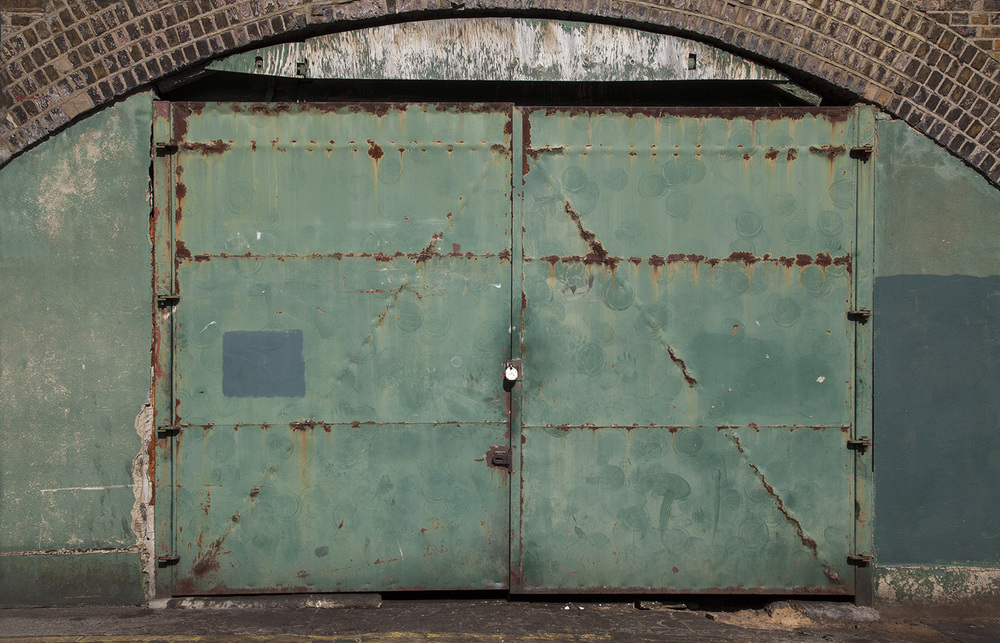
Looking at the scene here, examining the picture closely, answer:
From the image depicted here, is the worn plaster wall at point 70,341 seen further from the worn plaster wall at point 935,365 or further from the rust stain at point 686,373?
the worn plaster wall at point 935,365

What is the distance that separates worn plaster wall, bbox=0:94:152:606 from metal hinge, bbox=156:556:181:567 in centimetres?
17

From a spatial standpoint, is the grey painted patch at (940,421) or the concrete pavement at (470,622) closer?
the concrete pavement at (470,622)

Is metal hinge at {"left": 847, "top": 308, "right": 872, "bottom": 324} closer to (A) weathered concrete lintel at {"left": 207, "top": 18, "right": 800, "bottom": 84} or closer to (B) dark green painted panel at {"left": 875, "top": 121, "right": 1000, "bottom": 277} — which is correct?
(B) dark green painted panel at {"left": 875, "top": 121, "right": 1000, "bottom": 277}

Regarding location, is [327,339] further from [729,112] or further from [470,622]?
[729,112]

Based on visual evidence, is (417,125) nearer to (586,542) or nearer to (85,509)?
(586,542)

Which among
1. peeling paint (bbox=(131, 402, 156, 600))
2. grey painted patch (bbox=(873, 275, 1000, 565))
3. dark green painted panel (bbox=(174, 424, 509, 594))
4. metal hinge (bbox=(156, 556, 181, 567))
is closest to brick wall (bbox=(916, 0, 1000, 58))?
grey painted patch (bbox=(873, 275, 1000, 565))

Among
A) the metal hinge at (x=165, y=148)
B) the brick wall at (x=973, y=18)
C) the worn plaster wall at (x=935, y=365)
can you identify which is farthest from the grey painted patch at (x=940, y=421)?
the metal hinge at (x=165, y=148)

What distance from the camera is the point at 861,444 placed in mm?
4195

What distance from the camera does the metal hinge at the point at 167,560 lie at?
410 cm

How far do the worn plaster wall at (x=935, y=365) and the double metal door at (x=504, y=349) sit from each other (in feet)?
0.78

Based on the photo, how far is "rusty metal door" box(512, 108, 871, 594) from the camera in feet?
13.7

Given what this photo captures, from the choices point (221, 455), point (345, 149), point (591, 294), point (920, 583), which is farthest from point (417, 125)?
point (920, 583)

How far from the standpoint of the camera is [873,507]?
4.21 m

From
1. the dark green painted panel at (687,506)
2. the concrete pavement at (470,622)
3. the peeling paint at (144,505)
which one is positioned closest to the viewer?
the concrete pavement at (470,622)
